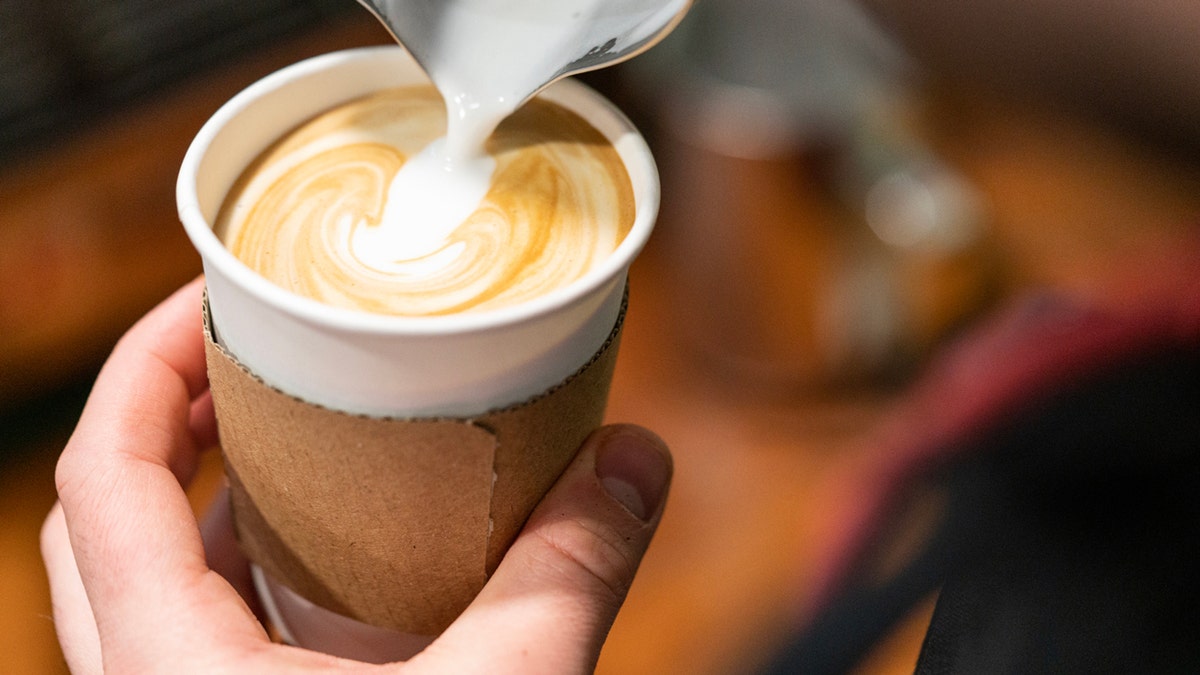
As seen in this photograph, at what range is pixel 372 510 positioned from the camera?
498 mm

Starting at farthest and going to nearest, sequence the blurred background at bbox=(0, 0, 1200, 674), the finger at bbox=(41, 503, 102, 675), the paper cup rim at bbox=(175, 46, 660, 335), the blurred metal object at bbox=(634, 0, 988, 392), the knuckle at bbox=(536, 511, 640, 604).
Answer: the blurred metal object at bbox=(634, 0, 988, 392) < the blurred background at bbox=(0, 0, 1200, 674) < the finger at bbox=(41, 503, 102, 675) < the knuckle at bbox=(536, 511, 640, 604) < the paper cup rim at bbox=(175, 46, 660, 335)

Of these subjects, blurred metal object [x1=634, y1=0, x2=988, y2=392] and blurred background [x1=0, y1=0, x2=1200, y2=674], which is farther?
blurred metal object [x1=634, y1=0, x2=988, y2=392]

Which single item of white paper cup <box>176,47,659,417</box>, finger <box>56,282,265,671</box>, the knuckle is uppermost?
white paper cup <box>176,47,659,417</box>

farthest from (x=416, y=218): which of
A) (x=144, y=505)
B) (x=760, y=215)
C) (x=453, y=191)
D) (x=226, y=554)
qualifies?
(x=760, y=215)

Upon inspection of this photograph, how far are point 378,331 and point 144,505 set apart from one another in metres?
0.24

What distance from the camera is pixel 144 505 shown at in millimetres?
542

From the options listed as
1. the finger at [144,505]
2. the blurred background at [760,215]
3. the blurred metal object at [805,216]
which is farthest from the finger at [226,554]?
the blurred metal object at [805,216]

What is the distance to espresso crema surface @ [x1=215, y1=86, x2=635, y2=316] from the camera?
19.6 inches

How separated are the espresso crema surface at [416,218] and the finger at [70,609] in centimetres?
33

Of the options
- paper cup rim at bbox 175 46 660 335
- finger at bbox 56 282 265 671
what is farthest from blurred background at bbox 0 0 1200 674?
paper cup rim at bbox 175 46 660 335

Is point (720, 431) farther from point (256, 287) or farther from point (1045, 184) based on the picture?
point (256, 287)

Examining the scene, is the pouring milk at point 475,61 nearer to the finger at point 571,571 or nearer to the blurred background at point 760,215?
the finger at point 571,571

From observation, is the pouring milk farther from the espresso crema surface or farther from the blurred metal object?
the blurred metal object

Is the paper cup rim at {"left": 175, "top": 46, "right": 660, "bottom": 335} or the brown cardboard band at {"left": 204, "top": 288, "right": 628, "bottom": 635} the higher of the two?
the paper cup rim at {"left": 175, "top": 46, "right": 660, "bottom": 335}
